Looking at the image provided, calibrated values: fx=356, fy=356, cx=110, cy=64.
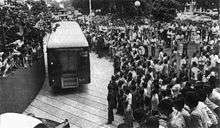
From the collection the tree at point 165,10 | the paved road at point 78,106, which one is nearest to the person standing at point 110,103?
the paved road at point 78,106

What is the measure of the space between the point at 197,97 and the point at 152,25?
1989cm

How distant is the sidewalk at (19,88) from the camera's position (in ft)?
42.6

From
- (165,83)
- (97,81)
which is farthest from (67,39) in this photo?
(165,83)

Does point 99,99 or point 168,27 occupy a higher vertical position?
point 168,27

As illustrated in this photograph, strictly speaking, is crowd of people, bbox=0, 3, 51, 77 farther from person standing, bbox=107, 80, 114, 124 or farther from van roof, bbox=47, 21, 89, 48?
person standing, bbox=107, 80, 114, 124

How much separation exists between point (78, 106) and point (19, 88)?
2576 mm

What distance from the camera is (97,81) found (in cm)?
1922

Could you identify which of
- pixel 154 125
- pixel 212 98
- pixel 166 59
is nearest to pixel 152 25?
pixel 166 59

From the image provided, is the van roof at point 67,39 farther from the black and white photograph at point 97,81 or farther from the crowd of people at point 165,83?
the crowd of people at point 165,83

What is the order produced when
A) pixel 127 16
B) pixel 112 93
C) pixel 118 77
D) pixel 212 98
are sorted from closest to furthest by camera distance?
pixel 212 98 < pixel 112 93 < pixel 118 77 < pixel 127 16

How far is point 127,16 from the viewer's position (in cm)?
3659

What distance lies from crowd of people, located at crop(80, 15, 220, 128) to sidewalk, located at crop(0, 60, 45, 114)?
12.4ft

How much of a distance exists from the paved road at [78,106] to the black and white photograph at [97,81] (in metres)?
0.04

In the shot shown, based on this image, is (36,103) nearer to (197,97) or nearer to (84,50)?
(84,50)
